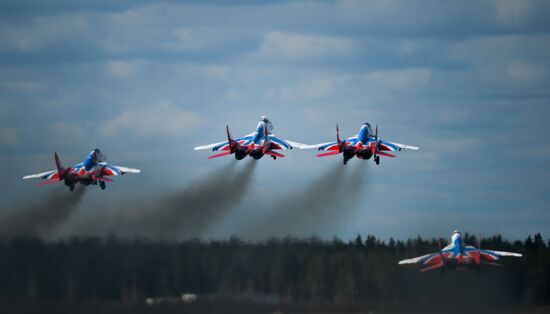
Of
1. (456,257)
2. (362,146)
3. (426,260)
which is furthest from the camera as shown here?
(426,260)

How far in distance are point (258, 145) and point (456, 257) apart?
82.6 ft

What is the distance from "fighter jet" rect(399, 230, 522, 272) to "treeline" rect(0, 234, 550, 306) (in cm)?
110

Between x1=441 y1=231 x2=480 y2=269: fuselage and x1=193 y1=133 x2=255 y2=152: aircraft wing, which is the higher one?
x1=193 y1=133 x2=255 y2=152: aircraft wing

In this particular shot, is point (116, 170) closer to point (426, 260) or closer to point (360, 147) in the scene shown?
point (360, 147)

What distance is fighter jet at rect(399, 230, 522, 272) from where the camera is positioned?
422 ft

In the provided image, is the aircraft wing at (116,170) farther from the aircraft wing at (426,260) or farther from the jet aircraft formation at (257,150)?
the aircraft wing at (426,260)

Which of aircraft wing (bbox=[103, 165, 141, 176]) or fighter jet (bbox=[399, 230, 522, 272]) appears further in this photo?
fighter jet (bbox=[399, 230, 522, 272])

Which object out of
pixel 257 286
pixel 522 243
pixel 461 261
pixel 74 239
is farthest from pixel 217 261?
pixel 522 243

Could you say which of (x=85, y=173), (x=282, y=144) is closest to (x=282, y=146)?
(x=282, y=144)

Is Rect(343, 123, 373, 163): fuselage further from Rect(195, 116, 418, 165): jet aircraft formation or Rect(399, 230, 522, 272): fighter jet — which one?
Rect(399, 230, 522, 272): fighter jet

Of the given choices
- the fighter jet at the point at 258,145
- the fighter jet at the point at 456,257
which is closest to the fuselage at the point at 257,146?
the fighter jet at the point at 258,145

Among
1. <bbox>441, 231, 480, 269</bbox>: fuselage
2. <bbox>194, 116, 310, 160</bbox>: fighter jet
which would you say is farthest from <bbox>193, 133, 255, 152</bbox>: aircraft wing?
<bbox>441, 231, 480, 269</bbox>: fuselage

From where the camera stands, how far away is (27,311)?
98.9 metres

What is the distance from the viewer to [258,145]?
114438 millimetres
